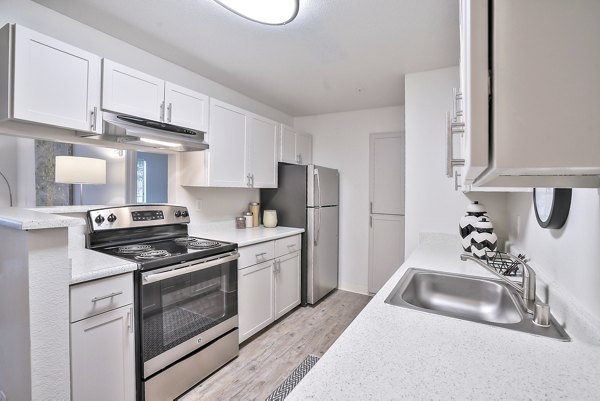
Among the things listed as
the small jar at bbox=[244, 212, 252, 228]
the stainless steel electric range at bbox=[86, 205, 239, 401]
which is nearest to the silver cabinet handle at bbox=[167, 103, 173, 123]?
the stainless steel electric range at bbox=[86, 205, 239, 401]

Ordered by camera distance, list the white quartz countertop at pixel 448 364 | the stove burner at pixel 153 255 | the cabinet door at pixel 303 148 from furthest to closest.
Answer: the cabinet door at pixel 303 148, the stove burner at pixel 153 255, the white quartz countertop at pixel 448 364

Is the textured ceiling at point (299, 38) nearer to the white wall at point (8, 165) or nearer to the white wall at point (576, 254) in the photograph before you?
the white wall at point (8, 165)

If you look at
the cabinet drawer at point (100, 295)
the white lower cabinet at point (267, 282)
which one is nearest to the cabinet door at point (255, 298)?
the white lower cabinet at point (267, 282)

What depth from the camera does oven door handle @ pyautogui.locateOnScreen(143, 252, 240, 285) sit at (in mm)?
1650

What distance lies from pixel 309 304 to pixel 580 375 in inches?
112

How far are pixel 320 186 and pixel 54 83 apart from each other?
2430 millimetres

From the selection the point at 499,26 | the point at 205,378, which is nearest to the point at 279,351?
the point at 205,378

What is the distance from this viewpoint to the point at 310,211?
3291 mm

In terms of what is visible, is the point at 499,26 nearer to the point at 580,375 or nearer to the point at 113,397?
the point at 580,375

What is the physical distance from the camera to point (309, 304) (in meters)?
3.36

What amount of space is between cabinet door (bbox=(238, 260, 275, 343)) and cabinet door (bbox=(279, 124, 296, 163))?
1341 mm

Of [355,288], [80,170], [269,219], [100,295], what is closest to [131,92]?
[80,170]

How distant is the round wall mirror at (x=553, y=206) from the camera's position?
3.54ft

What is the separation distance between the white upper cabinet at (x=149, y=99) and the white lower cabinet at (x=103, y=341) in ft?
3.60
